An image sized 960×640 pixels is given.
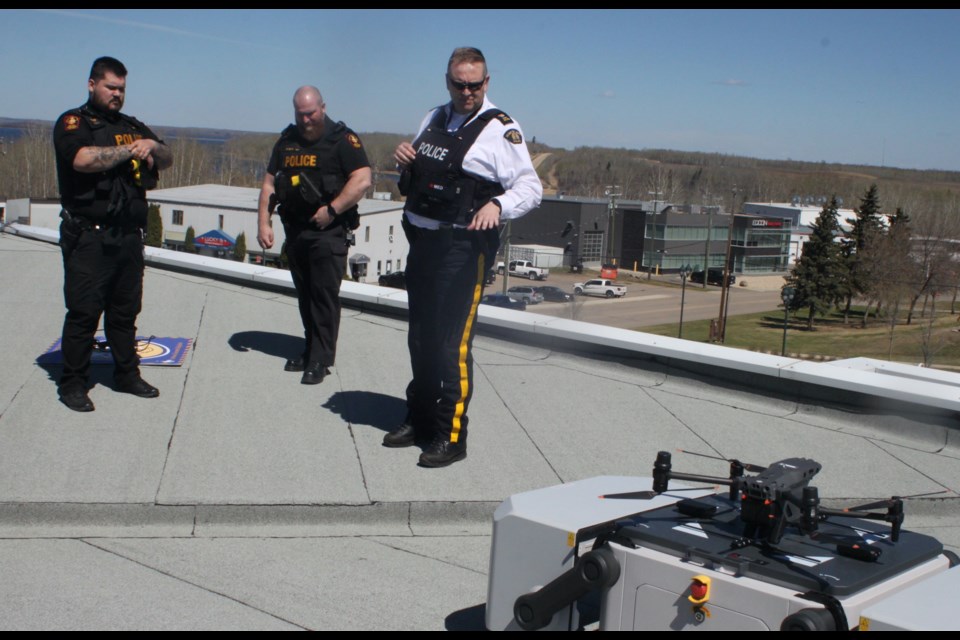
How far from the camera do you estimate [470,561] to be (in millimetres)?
4180

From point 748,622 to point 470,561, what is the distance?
1.94m

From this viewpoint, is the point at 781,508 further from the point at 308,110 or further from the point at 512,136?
the point at 308,110

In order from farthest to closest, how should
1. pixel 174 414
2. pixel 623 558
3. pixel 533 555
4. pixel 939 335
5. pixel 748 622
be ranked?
Answer: pixel 939 335 → pixel 174 414 → pixel 533 555 → pixel 623 558 → pixel 748 622

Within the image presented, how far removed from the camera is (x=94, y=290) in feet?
17.6

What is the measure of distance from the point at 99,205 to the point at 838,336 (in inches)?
1646

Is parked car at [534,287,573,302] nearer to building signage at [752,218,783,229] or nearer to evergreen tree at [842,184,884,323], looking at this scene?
evergreen tree at [842,184,884,323]

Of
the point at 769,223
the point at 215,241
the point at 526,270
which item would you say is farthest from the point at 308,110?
the point at 769,223

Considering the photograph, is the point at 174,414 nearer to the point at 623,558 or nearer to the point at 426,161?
the point at 426,161

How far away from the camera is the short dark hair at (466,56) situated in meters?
4.64

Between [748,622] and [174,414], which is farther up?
[748,622]

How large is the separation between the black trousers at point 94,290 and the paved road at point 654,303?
25140 millimetres

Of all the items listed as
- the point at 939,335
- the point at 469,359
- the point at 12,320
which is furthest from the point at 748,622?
the point at 939,335

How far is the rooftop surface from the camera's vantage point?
12.2 feet

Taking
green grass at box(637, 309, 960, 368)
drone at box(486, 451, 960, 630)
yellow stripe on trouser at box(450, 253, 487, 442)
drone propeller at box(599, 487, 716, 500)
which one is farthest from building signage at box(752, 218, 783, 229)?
drone at box(486, 451, 960, 630)
